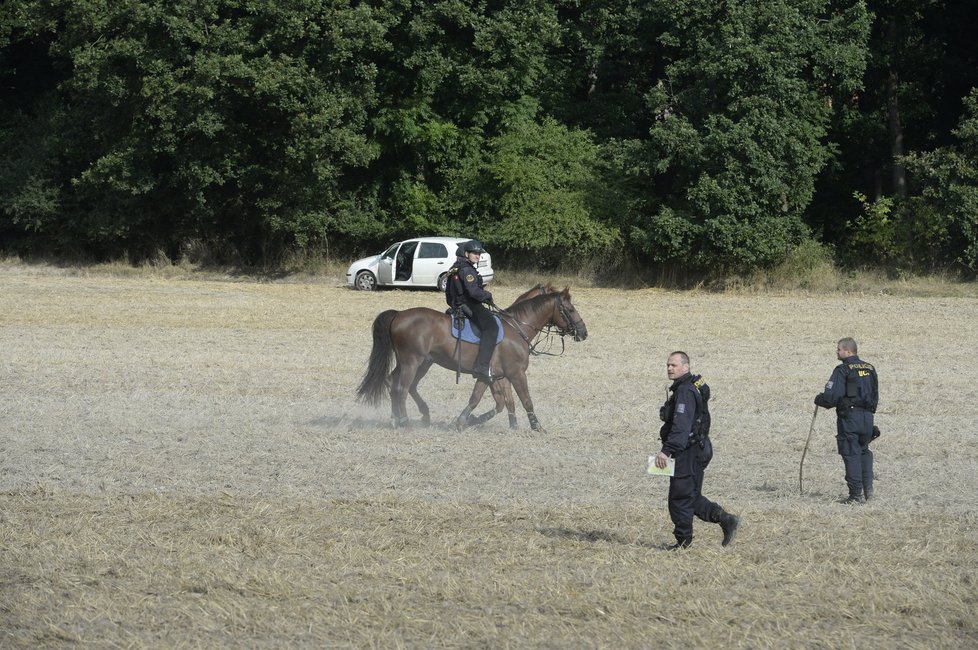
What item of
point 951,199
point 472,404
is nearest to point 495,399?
point 472,404

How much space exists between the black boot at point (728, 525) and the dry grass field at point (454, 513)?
0.53 ft

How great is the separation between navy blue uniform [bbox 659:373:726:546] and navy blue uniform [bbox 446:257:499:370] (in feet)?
18.5

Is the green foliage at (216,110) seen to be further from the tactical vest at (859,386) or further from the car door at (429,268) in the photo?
the tactical vest at (859,386)

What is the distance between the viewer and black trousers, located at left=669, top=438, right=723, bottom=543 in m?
9.05

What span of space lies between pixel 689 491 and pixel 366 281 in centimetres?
2763

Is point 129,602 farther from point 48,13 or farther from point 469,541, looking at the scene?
point 48,13

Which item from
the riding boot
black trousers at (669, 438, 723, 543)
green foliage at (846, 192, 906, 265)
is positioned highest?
green foliage at (846, 192, 906, 265)

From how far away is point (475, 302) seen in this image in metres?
14.6

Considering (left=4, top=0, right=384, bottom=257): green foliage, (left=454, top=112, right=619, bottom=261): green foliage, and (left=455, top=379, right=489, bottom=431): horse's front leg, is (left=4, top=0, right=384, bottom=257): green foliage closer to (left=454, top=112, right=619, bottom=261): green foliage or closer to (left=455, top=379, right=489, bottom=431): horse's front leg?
(left=454, top=112, right=619, bottom=261): green foliage

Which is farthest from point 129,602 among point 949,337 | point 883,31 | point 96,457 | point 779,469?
point 883,31

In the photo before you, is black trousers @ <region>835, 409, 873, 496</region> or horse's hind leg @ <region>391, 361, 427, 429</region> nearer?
black trousers @ <region>835, 409, 873, 496</region>

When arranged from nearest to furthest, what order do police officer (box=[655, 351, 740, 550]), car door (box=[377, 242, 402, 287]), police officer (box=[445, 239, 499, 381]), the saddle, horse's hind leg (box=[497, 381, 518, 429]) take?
police officer (box=[655, 351, 740, 550]), police officer (box=[445, 239, 499, 381]), the saddle, horse's hind leg (box=[497, 381, 518, 429]), car door (box=[377, 242, 402, 287])

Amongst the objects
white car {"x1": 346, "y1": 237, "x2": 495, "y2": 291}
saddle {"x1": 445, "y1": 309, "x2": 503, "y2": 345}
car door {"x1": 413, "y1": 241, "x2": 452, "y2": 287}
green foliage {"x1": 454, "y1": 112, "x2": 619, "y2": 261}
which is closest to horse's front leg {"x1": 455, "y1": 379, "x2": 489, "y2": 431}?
saddle {"x1": 445, "y1": 309, "x2": 503, "y2": 345}

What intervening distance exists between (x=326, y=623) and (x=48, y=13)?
3675 cm
